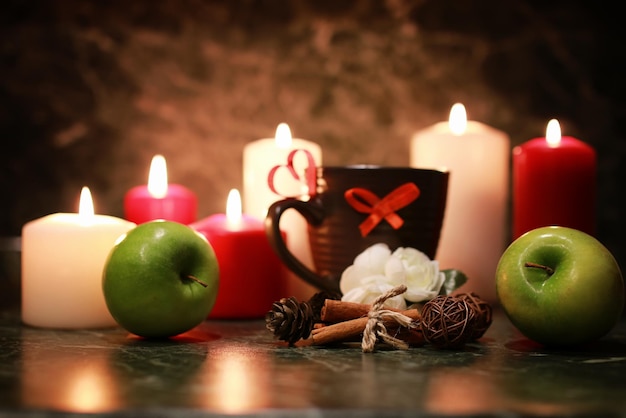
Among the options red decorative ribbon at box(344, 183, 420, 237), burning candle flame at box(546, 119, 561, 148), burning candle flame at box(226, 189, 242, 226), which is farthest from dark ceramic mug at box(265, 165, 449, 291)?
burning candle flame at box(546, 119, 561, 148)

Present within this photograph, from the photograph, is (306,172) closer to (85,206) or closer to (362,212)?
(362,212)

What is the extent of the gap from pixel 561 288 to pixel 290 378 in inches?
12.8

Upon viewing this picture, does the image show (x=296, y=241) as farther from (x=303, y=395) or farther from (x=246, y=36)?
(x=303, y=395)

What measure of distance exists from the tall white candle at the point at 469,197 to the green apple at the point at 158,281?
16.5 inches

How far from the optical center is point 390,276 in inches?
37.2

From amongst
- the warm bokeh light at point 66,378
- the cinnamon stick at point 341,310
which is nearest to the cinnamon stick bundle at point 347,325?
the cinnamon stick at point 341,310

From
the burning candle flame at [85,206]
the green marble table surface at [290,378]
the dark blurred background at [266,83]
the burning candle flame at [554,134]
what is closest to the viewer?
the green marble table surface at [290,378]

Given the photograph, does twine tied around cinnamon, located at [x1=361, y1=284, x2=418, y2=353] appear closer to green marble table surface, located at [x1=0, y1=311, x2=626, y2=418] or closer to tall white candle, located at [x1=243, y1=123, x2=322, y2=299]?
green marble table surface, located at [x1=0, y1=311, x2=626, y2=418]

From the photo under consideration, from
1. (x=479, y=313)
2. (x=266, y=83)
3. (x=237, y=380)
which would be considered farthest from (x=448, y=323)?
(x=266, y=83)

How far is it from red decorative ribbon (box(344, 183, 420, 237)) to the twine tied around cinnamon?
5.9 inches

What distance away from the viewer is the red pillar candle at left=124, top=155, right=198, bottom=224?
118 cm

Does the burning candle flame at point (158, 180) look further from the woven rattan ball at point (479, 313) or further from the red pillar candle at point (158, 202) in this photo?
the woven rattan ball at point (479, 313)

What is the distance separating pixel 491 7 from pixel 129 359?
3.01ft

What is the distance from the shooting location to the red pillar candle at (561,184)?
1.13 meters
